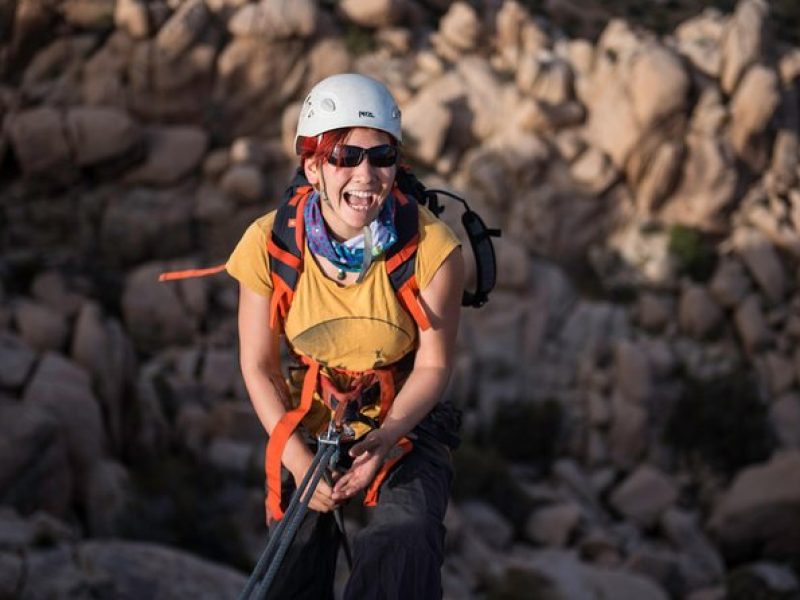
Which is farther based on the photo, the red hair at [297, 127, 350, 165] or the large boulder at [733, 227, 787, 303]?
the large boulder at [733, 227, 787, 303]

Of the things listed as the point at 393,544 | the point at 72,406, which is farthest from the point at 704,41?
the point at 393,544

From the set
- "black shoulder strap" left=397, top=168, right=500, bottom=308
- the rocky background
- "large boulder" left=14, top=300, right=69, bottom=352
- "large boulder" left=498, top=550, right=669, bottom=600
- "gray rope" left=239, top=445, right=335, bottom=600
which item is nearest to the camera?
"gray rope" left=239, top=445, right=335, bottom=600

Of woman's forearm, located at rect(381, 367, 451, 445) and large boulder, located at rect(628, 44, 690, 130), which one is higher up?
large boulder, located at rect(628, 44, 690, 130)

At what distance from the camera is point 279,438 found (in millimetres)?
3963

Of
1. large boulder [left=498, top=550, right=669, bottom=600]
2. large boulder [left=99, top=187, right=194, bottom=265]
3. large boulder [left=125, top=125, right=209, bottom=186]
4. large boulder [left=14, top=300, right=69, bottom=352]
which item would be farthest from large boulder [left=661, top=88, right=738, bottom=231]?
large boulder [left=14, top=300, right=69, bottom=352]

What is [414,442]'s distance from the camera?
4.10 metres

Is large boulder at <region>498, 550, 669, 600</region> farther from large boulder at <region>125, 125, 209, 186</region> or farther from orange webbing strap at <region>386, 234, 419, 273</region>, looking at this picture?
large boulder at <region>125, 125, 209, 186</region>

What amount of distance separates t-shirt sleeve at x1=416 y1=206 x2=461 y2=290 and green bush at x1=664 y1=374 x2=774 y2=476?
1536cm

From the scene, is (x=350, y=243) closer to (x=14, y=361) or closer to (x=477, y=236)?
(x=477, y=236)

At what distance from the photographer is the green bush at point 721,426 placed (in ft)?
59.5

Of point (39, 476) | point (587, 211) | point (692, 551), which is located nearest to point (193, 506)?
point (39, 476)

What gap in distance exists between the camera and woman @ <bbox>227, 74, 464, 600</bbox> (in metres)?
3.80

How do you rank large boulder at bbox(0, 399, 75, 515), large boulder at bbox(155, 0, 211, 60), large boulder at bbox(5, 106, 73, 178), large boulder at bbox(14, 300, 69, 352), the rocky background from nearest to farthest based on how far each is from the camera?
1. large boulder at bbox(0, 399, 75, 515)
2. large boulder at bbox(14, 300, 69, 352)
3. the rocky background
4. large boulder at bbox(5, 106, 73, 178)
5. large boulder at bbox(155, 0, 211, 60)

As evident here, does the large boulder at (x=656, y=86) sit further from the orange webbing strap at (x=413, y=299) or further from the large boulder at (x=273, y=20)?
the orange webbing strap at (x=413, y=299)
